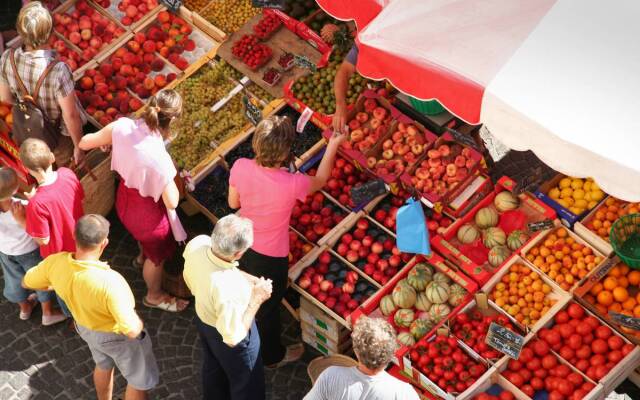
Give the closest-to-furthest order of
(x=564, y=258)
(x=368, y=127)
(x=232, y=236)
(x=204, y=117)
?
(x=232, y=236), (x=564, y=258), (x=368, y=127), (x=204, y=117)

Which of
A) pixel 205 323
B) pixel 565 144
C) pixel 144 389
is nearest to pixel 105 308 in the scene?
pixel 205 323

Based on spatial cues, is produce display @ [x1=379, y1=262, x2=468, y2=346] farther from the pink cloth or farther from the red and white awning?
the pink cloth

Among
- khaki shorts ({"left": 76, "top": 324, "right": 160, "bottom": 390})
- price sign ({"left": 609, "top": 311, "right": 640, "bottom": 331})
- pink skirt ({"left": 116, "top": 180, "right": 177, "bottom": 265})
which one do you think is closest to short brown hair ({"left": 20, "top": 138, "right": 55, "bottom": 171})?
pink skirt ({"left": 116, "top": 180, "right": 177, "bottom": 265})

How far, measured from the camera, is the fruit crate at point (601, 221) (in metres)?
6.41

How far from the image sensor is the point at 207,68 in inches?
321

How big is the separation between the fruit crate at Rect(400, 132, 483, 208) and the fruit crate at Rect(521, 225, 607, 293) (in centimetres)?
73

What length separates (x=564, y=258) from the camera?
6.39m

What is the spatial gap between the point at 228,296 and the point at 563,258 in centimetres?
270

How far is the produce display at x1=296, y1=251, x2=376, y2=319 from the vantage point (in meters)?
6.60

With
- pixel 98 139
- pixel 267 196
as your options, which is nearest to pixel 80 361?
pixel 98 139

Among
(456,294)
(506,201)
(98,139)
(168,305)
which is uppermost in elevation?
(506,201)

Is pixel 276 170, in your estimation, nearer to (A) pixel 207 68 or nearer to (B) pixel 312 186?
(B) pixel 312 186

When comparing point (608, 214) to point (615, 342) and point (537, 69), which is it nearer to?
point (615, 342)

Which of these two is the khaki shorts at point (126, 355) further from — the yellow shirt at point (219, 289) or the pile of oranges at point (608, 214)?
the pile of oranges at point (608, 214)
